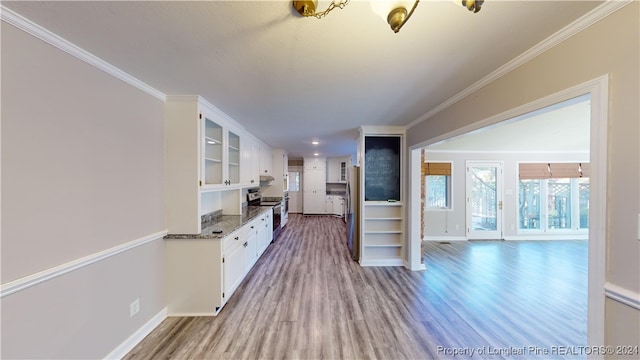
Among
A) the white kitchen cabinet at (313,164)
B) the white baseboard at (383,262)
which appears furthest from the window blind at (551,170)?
the white kitchen cabinet at (313,164)

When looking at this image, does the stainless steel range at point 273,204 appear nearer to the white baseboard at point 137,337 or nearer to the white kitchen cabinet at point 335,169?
the white baseboard at point 137,337

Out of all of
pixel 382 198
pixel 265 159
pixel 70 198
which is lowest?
pixel 382 198

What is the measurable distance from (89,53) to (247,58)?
1.13 m

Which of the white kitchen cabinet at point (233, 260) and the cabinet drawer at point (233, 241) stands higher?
the cabinet drawer at point (233, 241)

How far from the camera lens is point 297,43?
1.35m

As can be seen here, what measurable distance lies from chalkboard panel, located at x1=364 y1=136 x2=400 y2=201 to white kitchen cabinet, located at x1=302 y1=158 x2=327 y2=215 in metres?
4.53

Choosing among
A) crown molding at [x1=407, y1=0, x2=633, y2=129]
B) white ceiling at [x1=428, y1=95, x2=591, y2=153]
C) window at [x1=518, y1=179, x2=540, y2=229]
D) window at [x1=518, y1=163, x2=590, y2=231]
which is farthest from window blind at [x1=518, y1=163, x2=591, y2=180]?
crown molding at [x1=407, y1=0, x2=633, y2=129]

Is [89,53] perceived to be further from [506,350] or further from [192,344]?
Answer: [506,350]

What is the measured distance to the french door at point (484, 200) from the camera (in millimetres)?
5309

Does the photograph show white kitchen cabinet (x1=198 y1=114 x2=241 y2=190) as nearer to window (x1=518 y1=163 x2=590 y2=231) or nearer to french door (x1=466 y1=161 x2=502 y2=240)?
french door (x1=466 y1=161 x2=502 y2=240)

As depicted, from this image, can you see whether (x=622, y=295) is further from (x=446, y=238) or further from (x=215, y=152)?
(x=446, y=238)

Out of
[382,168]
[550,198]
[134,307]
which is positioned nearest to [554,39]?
[382,168]

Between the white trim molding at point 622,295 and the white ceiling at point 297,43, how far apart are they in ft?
4.85

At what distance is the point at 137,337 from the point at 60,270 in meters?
1.03
